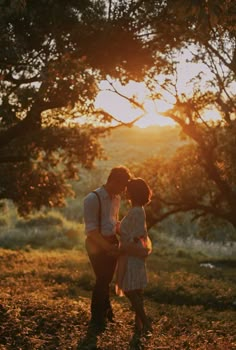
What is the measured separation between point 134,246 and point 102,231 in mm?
595

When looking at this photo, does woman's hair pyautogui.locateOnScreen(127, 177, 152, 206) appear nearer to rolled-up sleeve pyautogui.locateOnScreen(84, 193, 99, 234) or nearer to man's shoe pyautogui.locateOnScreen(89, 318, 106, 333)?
rolled-up sleeve pyautogui.locateOnScreen(84, 193, 99, 234)

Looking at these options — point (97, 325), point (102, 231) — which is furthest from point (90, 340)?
point (102, 231)

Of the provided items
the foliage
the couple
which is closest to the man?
the couple

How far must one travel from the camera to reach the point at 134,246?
28.3 feet

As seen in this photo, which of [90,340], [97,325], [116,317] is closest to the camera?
[90,340]

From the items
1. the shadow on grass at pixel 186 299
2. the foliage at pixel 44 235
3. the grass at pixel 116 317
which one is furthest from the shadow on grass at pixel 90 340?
the foliage at pixel 44 235

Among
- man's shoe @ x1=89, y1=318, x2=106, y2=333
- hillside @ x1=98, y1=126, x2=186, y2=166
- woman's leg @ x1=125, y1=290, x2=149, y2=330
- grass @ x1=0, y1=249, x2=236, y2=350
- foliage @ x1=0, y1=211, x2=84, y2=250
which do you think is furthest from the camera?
hillside @ x1=98, y1=126, x2=186, y2=166

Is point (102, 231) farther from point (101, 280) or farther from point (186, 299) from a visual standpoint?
point (186, 299)

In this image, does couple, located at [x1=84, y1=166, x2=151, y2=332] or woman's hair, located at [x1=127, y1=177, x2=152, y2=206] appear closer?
woman's hair, located at [x1=127, y1=177, x2=152, y2=206]

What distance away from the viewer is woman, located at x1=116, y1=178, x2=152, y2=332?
8516 millimetres

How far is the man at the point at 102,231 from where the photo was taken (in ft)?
28.4

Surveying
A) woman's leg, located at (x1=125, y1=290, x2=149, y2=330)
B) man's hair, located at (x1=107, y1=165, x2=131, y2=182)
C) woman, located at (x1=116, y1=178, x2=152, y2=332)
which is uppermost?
man's hair, located at (x1=107, y1=165, x2=131, y2=182)

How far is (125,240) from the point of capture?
8.68 metres

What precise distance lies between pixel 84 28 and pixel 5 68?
227 centimetres
